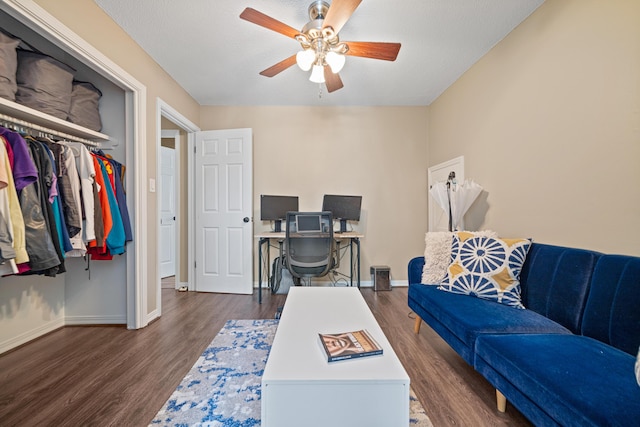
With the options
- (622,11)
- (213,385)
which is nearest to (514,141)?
(622,11)

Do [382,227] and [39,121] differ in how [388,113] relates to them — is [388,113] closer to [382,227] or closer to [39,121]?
[382,227]

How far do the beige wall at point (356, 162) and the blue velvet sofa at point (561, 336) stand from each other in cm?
183

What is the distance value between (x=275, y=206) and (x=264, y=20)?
208cm

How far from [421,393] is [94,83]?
11.6 ft

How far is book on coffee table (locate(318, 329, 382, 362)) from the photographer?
1.02m

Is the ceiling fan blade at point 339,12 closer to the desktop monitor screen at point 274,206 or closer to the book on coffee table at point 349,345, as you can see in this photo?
the book on coffee table at point 349,345

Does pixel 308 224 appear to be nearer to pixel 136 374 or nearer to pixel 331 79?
pixel 331 79

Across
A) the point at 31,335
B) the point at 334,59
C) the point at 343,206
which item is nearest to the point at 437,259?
the point at 343,206

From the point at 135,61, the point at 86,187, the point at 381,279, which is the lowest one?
the point at 381,279

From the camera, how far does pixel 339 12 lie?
1504 millimetres

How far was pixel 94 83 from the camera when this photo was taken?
7.48 feet

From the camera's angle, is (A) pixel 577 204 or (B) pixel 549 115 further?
(B) pixel 549 115

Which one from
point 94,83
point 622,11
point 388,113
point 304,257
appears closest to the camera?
point 622,11

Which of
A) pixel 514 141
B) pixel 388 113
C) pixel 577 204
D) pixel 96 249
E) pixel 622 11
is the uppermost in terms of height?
pixel 388 113
